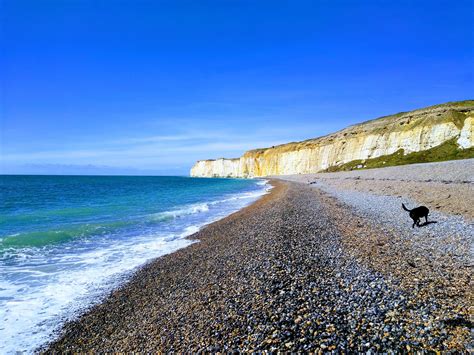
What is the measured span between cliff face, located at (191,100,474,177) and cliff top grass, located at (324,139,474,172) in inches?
59.5

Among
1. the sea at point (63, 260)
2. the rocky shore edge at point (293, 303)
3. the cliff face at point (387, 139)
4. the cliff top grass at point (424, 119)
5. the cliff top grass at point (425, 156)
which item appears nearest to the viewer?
the rocky shore edge at point (293, 303)

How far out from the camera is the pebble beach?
5.41m

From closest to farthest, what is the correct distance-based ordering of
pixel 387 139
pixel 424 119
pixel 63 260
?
1. pixel 63 260
2. pixel 424 119
3. pixel 387 139

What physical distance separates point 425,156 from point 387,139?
54.1 ft

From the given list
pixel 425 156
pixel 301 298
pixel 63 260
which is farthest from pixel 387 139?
pixel 63 260

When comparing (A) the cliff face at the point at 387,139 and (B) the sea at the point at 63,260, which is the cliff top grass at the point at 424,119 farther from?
(B) the sea at the point at 63,260

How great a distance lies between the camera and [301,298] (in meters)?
6.94

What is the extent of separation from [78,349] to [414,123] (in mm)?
81873

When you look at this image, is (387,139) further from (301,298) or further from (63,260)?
(63,260)

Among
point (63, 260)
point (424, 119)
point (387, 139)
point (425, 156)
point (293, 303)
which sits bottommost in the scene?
point (63, 260)

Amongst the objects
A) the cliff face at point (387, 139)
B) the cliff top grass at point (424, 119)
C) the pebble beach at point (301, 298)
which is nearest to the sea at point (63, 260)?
the pebble beach at point (301, 298)

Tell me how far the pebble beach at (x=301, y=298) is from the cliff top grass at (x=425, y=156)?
50.2 metres

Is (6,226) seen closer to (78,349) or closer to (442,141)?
(78,349)

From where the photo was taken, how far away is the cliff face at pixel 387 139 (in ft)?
200
